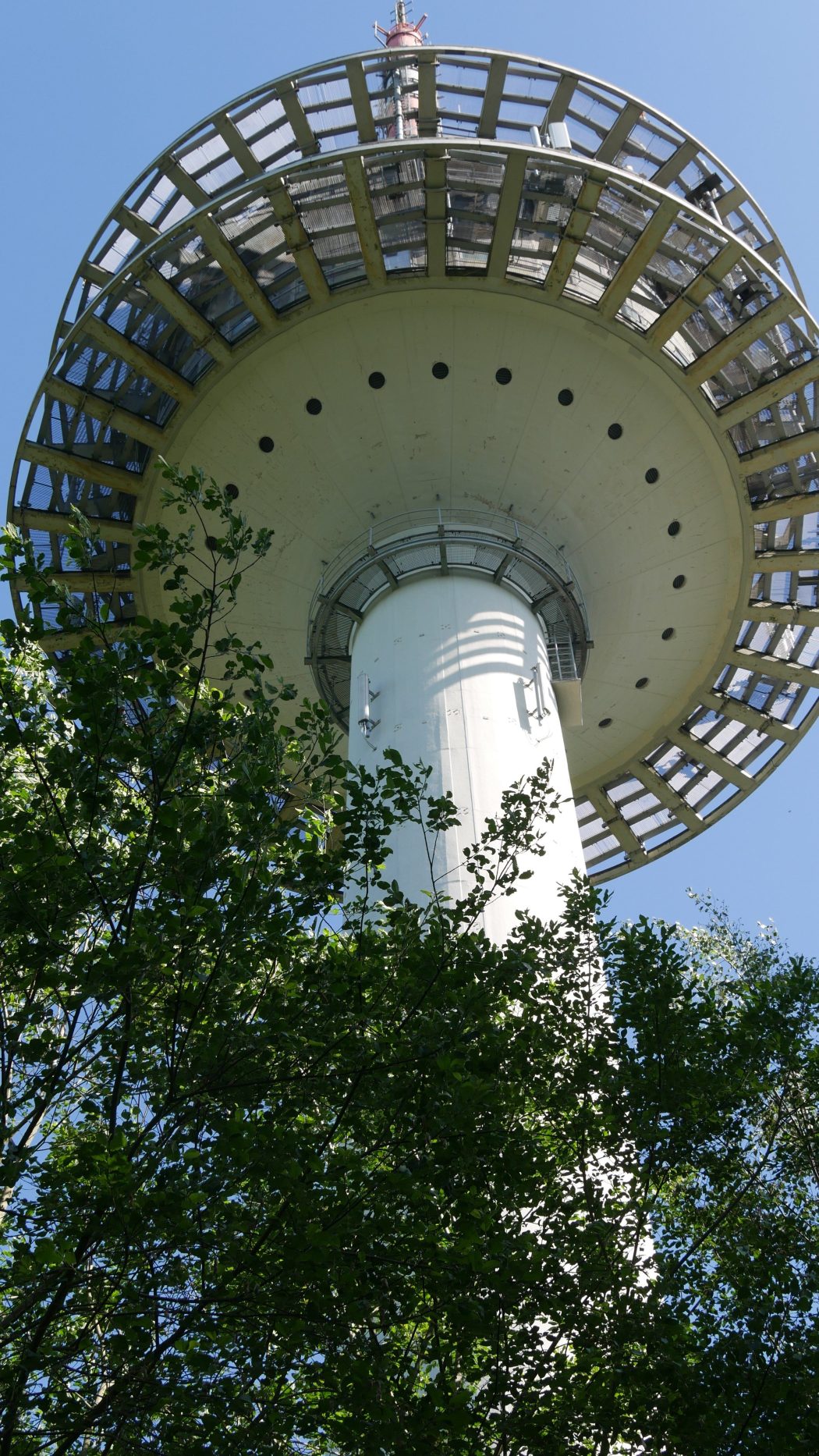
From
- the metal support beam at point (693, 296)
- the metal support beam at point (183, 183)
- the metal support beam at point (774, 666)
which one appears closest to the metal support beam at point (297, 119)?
the metal support beam at point (183, 183)

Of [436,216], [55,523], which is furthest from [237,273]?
[55,523]

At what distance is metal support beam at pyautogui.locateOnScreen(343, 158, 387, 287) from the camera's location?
17031 mm

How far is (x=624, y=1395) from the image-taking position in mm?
6539

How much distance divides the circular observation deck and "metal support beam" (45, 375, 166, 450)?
53 millimetres

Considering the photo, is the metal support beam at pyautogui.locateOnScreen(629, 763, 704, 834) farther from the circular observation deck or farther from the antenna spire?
the antenna spire

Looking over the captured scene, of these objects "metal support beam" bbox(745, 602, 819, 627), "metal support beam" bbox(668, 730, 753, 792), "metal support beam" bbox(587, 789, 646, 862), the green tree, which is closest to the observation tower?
"metal support beam" bbox(745, 602, 819, 627)

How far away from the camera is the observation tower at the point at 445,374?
1761 centimetres

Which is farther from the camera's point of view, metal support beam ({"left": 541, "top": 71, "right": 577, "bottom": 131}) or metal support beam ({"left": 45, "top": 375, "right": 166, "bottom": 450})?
metal support beam ({"left": 45, "top": 375, "right": 166, "bottom": 450})

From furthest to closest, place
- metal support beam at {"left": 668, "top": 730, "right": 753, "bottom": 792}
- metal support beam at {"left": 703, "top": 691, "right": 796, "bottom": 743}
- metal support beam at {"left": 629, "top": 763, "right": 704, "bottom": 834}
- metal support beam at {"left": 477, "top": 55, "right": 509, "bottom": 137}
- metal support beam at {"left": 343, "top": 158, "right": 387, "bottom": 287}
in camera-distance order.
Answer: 1. metal support beam at {"left": 629, "top": 763, "right": 704, "bottom": 834}
2. metal support beam at {"left": 668, "top": 730, "right": 753, "bottom": 792}
3. metal support beam at {"left": 703, "top": 691, "right": 796, "bottom": 743}
4. metal support beam at {"left": 477, "top": 55, "right": 509, "bottom": 137}
5. metal support beam at {"left": 343, "top": 158, "right": 387, "bottom": 287}

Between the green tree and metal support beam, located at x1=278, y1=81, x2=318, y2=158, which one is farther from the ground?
metal support beam, located at x1=278, y1=81, x2=318, y2=158

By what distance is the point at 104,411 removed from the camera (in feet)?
62.4

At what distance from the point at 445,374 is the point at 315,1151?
14.9 metres

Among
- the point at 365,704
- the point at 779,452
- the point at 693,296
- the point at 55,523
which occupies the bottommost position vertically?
the point at 365,704

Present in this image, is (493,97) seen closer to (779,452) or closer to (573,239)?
(573,239)
